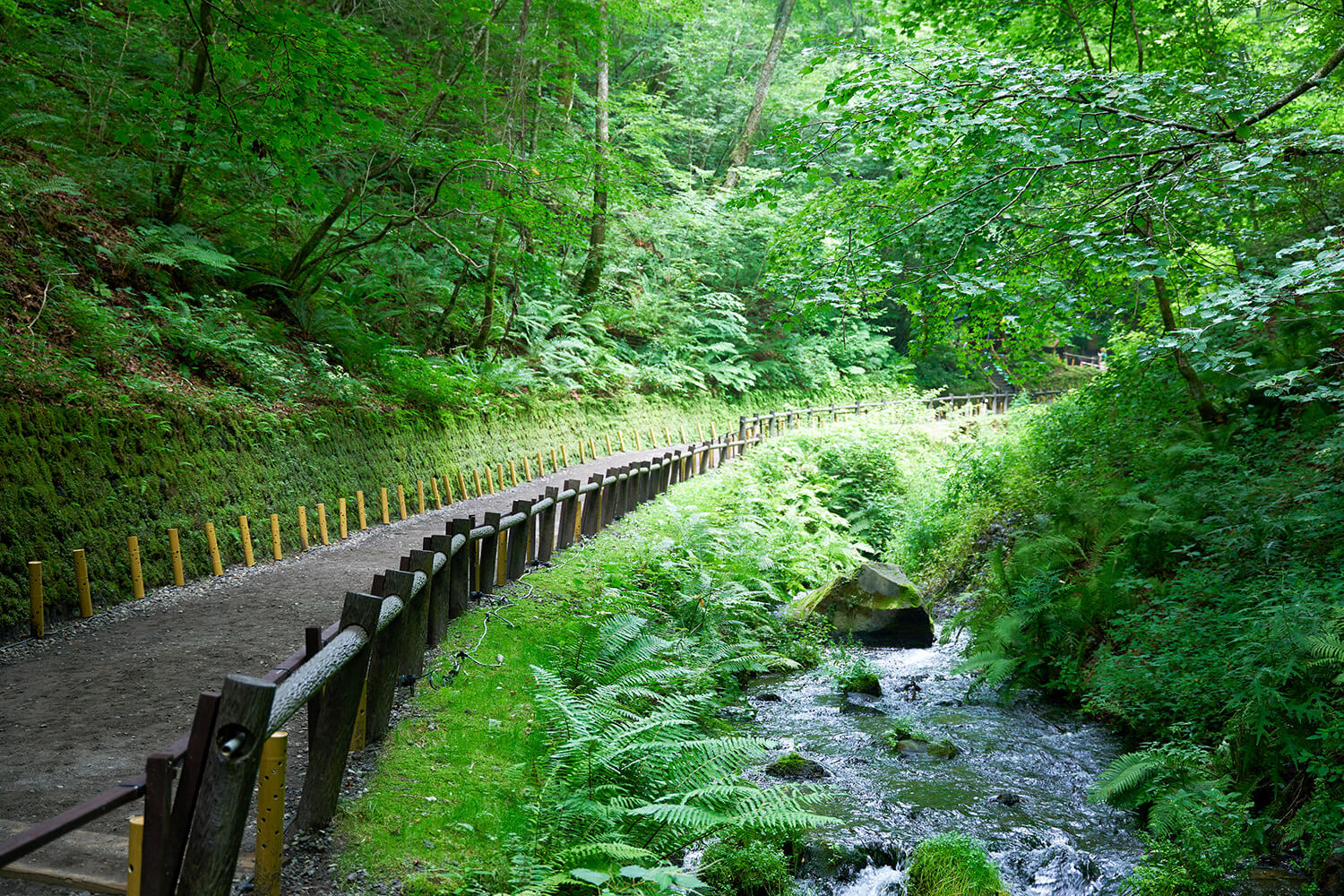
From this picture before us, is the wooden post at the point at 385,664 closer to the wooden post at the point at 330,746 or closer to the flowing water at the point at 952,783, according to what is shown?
the wooden post at the point at 330,746

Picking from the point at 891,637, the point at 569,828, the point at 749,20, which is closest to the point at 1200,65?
the point at 891,637

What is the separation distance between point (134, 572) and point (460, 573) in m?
3.09

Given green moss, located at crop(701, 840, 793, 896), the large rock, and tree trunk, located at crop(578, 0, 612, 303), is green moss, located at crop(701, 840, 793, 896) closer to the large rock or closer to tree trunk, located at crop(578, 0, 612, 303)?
the large rock

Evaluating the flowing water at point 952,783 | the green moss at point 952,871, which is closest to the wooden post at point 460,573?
the flowing water at point 952,783

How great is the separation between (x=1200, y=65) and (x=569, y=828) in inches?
393

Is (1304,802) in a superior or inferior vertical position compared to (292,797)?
inferior

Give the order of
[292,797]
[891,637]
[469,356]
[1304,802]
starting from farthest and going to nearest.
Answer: [469,356]
[891,637]
[1304,802]
[292,797]

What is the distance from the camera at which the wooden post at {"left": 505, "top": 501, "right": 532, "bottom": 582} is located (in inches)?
302

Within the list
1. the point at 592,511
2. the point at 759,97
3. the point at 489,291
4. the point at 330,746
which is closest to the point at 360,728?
the point at 330,746

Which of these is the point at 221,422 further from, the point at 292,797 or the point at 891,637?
the point at 891,637

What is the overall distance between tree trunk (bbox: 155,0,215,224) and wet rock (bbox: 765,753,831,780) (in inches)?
318

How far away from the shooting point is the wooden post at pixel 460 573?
20.0 ft

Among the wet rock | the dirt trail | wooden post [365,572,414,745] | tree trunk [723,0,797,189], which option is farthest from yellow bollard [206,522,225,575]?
tree trunk [723,0,797,189]

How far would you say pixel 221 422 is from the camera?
Answer: 828 centimetres
